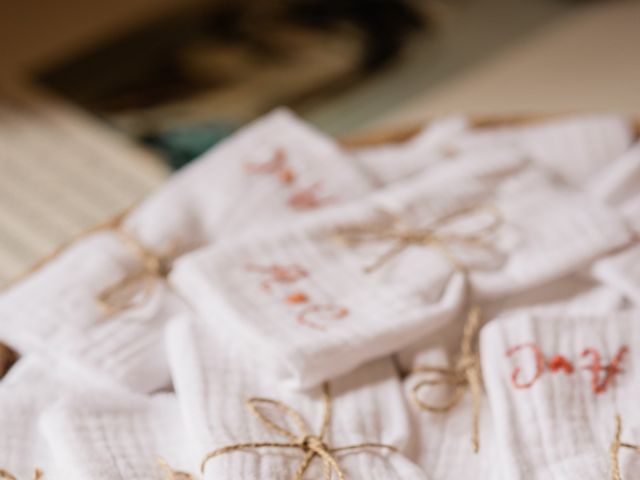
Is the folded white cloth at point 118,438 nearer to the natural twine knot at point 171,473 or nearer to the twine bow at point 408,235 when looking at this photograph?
the natural twine knot at point 171,473

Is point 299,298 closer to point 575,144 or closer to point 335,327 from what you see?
point 335,327

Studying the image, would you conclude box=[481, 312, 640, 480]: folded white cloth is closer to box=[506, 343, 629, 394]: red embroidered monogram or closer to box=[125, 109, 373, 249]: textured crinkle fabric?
box=[506, 343, 629, 394]: red embroidered monogram

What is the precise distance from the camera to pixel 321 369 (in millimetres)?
537

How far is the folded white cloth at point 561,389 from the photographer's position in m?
0.50

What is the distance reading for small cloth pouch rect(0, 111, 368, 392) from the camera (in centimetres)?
57

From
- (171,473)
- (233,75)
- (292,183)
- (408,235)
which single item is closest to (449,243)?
(408,235)

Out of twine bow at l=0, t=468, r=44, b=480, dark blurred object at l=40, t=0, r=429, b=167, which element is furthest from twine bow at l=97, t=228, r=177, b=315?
dark blurred object at l=40, t=0, r=429, b=167

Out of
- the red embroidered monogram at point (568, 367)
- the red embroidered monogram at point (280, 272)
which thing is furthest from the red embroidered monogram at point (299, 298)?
the red embroidered monogram at point (568, 367)

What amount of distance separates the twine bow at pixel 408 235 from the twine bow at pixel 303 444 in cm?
12

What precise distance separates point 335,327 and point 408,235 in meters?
0.11

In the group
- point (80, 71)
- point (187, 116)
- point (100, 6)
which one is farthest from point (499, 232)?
point (100, 6)

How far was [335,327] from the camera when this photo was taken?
56 centimetres

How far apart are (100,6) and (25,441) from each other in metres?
0.82

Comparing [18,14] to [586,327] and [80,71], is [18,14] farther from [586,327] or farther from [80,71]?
[586,327]
